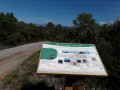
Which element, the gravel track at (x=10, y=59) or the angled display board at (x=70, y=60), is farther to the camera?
the gravel track at (x=10, y=59)

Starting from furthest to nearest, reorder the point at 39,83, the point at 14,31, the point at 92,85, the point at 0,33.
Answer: the point at 14,31
the point at 0,33
the point at 39,83
the point at 92,85

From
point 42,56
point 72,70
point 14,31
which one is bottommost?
point 14,31

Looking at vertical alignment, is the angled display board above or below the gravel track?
above

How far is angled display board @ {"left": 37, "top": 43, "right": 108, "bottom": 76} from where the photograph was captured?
8.44 ft

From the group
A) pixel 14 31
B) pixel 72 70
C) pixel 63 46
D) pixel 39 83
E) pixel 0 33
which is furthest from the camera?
pixel 14 31

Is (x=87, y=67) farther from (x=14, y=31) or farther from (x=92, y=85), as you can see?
(x=14, y=31)

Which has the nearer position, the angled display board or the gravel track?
the angled display board

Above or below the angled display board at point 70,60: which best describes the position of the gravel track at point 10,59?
below

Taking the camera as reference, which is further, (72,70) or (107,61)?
(107,61)

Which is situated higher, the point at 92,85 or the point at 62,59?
the point at 62,59

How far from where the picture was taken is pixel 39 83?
14.6 ft

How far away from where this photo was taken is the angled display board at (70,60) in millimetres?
2572

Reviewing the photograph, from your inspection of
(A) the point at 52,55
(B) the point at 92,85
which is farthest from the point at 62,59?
(B) the point at 92,85

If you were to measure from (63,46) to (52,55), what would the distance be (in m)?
0.49
